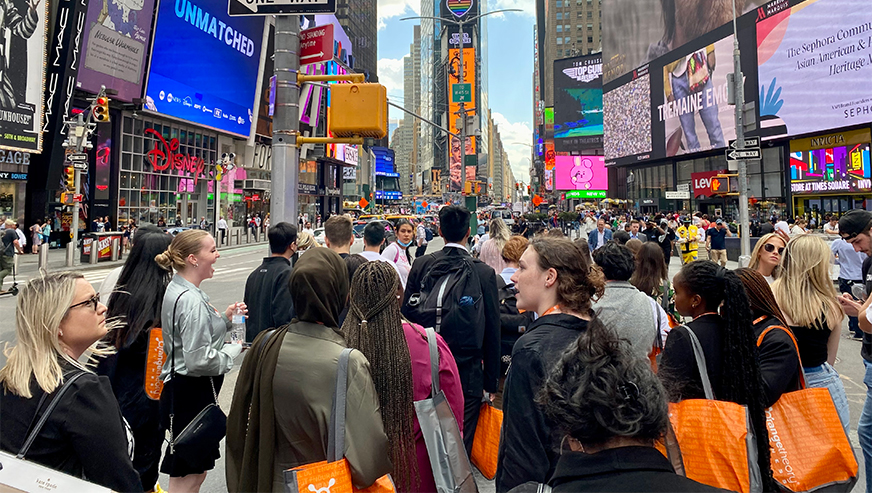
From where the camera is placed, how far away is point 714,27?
49.9m

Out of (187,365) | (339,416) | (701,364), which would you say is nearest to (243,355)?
(187,365)

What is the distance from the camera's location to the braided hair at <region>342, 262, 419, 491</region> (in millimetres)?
2768

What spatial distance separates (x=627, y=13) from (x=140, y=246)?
7665 centimetres

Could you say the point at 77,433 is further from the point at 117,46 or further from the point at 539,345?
the point at 117,46

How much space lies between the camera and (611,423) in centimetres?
152

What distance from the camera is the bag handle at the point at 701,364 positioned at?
2611 mm

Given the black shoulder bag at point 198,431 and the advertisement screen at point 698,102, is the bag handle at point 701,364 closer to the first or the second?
the black shoulder bag at point 198,431

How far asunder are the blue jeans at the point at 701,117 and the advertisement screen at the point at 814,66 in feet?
20.2

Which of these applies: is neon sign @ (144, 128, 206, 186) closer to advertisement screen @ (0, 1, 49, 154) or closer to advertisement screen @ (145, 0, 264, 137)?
advertisement screen @ (145, 0, 264, 137)

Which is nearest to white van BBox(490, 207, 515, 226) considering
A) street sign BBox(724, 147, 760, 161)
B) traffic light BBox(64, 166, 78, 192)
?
street sign BBox(724, 147, 760, 161)

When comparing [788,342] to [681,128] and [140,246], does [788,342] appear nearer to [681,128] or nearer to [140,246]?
[140,246]

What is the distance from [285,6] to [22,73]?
23.8m

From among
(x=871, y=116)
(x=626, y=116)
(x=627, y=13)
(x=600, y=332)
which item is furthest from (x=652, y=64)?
(x=600, y=332)

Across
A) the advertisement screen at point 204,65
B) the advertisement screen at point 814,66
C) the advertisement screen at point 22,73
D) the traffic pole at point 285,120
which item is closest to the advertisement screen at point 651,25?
the advertisement screen at point 814,66
